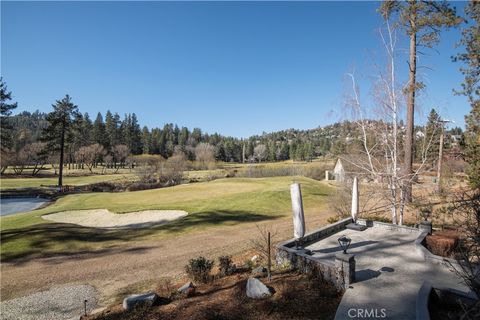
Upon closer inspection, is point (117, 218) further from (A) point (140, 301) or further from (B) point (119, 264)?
(A) point (140, 301)

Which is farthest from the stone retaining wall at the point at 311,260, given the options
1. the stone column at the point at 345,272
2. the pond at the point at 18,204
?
the pond at the point at 18,204

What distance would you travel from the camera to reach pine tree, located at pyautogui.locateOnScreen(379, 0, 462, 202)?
1263 centimetres

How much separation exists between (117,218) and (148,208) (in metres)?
2.64

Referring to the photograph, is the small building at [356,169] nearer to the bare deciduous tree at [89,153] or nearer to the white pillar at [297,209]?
the white pillar at [297,209]

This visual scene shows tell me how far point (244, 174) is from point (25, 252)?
46.7m

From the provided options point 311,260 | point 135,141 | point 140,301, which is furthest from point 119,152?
point 311,260

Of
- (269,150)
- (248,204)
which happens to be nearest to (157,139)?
(269,150)

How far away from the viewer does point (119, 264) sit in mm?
12789

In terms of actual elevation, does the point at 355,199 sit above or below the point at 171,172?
above

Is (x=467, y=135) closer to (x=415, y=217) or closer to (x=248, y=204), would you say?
(x=415, y=217)

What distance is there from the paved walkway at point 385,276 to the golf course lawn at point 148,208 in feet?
36.0

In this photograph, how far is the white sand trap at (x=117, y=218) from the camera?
21.5m

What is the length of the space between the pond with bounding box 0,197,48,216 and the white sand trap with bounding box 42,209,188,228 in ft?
30.0

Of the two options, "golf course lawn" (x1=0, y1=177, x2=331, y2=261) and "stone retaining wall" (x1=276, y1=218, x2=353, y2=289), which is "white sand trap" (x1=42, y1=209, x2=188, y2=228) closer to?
"golf course lawn" (x1=0, y1=177, x2=331, y2=261)
